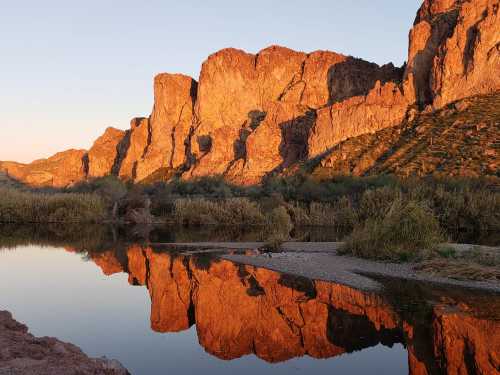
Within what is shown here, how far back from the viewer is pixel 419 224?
16531 mm

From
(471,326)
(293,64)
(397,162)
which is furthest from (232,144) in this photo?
(471,326)

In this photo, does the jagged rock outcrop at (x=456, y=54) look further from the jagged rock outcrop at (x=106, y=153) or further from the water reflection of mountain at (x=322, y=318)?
the jagged rock outcrop at (x=106, y=153)

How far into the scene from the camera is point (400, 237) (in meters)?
16.7

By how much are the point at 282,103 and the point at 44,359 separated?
96.9 meters

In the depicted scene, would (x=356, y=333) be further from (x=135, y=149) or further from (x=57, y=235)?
(x=135, y=149)

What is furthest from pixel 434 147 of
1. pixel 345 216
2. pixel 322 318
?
pixel 322 318

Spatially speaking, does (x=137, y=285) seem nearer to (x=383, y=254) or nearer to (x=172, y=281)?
(x=172, y=281)

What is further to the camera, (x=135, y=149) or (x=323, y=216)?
(x=135, y=149)

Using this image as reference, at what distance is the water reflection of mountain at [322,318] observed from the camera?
7891 millimetres

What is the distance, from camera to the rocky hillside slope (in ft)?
238

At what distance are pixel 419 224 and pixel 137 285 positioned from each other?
934cm

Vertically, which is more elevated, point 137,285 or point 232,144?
point 232,144

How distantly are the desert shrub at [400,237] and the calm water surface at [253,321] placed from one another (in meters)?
3.60

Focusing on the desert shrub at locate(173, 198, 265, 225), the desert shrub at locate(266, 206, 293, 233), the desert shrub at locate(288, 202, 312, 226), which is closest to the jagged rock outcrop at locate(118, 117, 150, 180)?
the desert shrub at locate(173, 198, 265, 225)
